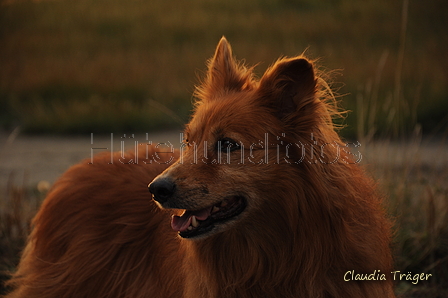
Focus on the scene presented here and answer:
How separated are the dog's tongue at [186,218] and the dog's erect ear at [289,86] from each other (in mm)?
739

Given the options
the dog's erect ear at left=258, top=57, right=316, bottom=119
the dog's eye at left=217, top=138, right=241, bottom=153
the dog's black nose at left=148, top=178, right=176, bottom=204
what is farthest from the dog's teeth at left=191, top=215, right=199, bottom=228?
the dog's erect ear at left=258, top=57, right=316, bottom=119

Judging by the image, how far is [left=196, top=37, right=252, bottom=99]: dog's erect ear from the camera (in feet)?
11.4

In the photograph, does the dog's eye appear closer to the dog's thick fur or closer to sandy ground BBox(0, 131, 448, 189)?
the dog's thick fur

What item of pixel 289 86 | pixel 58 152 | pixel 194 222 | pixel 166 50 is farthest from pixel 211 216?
pixel 166 50

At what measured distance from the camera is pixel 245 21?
14711 millimetres

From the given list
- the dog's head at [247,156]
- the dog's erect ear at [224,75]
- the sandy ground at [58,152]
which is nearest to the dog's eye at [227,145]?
the dog's head at [247,156]

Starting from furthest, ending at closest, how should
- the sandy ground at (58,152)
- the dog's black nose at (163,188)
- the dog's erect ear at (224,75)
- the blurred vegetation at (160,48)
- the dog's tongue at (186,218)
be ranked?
the blurred vegetation at (160,48)
the sandy ground at (58,152)
the dog's erect ear at (224,75)
the dog's tongue at (186,218)
the dog's black nose at (163,188)

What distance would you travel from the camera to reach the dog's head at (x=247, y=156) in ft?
9.52

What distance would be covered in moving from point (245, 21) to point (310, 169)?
40.6ft

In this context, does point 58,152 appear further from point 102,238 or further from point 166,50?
point 102,238

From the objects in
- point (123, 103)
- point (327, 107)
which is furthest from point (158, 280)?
point (123, 103)

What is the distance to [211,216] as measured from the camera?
9.74ft

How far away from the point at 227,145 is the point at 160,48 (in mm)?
12459

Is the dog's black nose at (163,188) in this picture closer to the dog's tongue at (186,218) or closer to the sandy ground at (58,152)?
the dog's tongue at (186,218)
